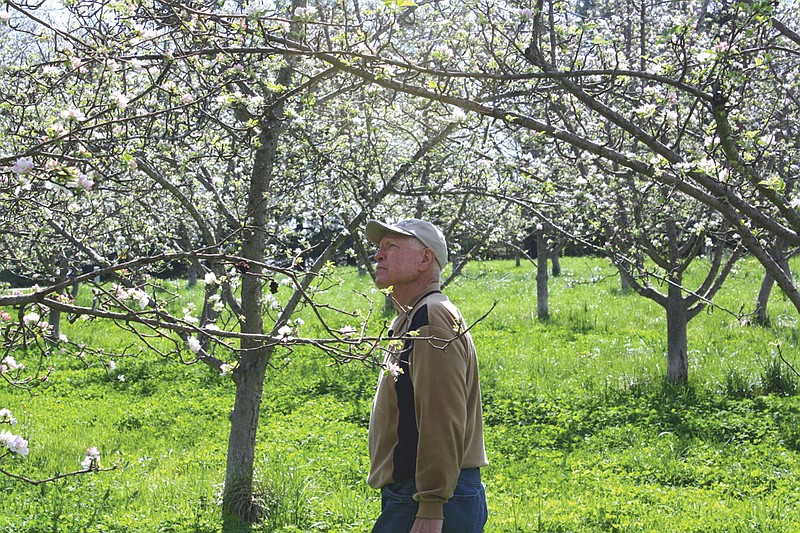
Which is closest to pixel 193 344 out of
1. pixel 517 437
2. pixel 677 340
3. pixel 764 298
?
pixel 517 437

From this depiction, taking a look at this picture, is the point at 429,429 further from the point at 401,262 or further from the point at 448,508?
the point at 401,262

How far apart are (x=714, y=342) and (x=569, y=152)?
14.0 ft

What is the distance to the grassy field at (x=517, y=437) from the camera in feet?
20.5

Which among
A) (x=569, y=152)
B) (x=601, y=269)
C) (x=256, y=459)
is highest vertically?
(x=569, y=152)

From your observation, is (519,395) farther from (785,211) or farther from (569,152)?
(785,211)

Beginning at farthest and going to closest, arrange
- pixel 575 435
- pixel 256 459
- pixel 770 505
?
pixel 575 435, pixel 256 459, pixel 770 505

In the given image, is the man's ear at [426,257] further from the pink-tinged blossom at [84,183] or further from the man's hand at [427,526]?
the pink-tinged blossom at [84,183]

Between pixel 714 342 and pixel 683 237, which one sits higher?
pixel 683 237

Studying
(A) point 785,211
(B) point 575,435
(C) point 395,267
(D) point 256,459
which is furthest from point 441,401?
(B) point 575,435

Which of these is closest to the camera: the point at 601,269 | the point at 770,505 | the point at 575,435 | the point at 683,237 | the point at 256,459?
the point at 770,505

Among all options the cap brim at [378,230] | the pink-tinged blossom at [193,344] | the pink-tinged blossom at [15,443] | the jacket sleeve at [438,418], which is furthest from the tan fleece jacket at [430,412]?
the pink-tinged blossom at [15,443]

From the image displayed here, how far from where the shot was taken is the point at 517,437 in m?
8.48

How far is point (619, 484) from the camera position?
6926mm

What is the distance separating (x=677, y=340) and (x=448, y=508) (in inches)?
296
